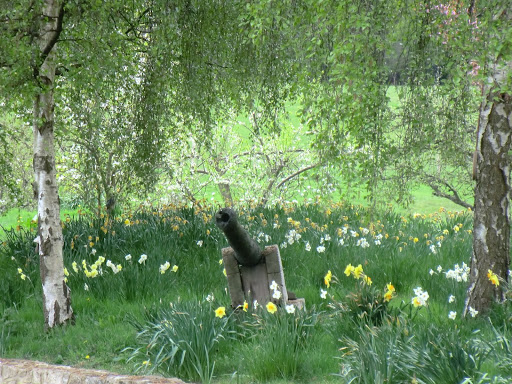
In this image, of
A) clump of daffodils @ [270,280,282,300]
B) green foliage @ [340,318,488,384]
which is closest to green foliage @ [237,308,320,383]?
clump of daffodils @ [270,280,282,300]

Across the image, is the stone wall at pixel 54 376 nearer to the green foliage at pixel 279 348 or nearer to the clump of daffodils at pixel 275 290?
the green foliage at pixel 279 348

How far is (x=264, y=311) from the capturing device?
5449mm

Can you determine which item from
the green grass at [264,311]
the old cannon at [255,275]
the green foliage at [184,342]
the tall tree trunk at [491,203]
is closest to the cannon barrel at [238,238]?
the old cannon at [255,275]

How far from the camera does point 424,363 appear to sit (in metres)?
4.00

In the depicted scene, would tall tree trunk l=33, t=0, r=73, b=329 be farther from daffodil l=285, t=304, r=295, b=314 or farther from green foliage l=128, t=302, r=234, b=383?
daffodil l=285, t=304, r=295, b=314

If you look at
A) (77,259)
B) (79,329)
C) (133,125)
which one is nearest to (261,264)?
(79,329)

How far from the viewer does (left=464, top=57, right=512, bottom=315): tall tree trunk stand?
18.0 ft

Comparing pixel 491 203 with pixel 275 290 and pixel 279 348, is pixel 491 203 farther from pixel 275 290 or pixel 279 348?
pixel 279 348

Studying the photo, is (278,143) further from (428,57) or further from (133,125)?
(428,57)

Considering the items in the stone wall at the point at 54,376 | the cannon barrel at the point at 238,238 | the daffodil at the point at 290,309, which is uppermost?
the cannon barrel at the point at 238,238

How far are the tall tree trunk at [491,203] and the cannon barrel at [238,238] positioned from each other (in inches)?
74.4

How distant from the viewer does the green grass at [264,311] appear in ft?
14.5

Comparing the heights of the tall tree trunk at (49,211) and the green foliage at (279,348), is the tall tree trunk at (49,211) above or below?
above

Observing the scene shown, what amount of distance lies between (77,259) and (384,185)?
14.1 ft
